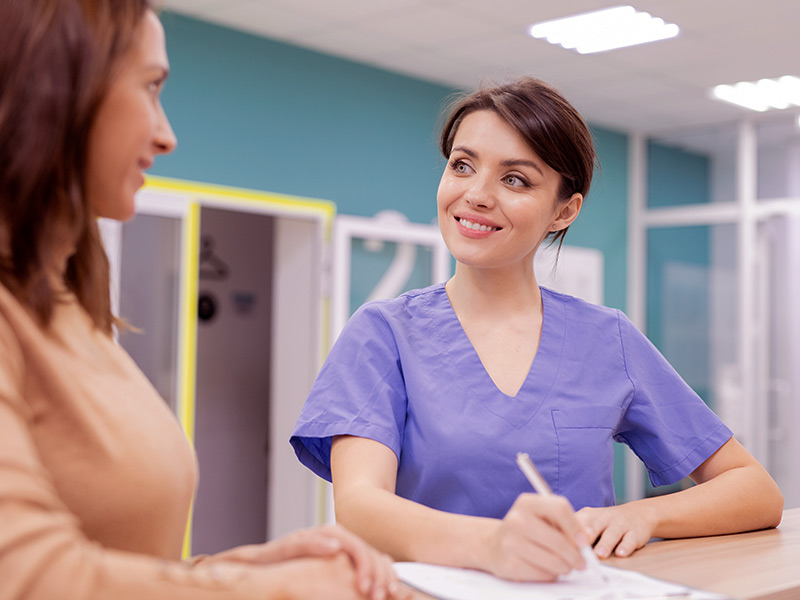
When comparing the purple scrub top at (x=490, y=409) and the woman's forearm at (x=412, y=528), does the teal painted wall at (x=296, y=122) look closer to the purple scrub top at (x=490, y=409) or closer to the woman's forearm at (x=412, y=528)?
the purple scrub top at (x=490, y=409)

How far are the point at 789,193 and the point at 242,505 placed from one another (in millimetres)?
3895

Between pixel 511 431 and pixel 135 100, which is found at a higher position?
pixel 135 100

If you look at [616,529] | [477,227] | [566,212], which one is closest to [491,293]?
[477,227]

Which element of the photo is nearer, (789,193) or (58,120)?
(58,120)

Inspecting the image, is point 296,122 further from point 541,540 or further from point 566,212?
point 541,540

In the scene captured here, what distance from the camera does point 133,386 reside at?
35.8 inches

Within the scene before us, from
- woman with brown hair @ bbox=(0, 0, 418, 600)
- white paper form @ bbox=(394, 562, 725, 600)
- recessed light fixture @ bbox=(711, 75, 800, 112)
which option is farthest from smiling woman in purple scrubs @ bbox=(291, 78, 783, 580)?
recessed light fixture @ bbox=(711, 75, 800, 112)

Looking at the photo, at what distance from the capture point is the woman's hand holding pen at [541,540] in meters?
1.00

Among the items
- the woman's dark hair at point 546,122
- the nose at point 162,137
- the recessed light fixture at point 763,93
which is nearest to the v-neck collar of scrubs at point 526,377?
the woman's dark hair at point 546,122

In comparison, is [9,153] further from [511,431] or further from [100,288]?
[511,431]

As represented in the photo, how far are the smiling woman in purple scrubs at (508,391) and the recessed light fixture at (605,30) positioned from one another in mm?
2529

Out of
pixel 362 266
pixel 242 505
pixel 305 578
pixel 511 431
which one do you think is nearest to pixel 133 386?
pixel 305 578

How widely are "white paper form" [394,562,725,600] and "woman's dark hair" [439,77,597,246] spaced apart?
0.77 m

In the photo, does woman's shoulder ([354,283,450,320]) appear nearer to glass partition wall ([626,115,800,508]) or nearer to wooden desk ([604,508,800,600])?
wooden desk ([604,508,800,600])
